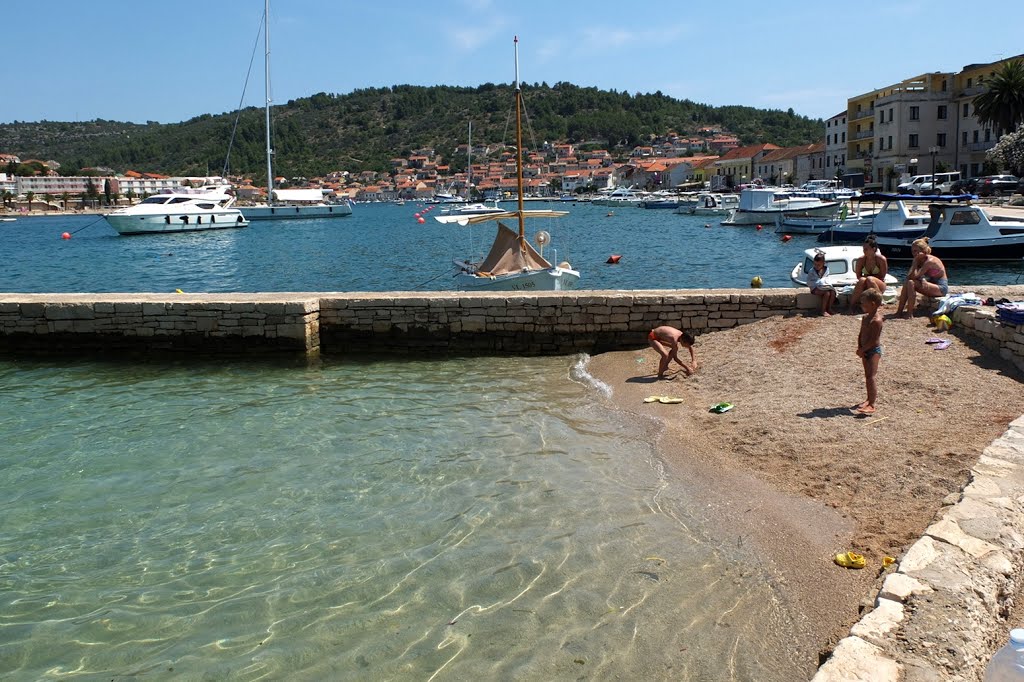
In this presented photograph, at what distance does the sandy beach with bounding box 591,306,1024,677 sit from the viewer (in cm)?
586

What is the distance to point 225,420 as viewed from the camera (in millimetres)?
9953

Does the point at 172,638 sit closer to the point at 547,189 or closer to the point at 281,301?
the point at 281,301

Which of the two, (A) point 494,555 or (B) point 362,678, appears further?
(A) point 494,555

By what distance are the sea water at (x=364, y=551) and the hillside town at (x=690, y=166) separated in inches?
2318

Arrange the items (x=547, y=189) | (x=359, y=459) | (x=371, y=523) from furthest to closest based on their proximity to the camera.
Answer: (x=547, y=189)
(x=359, y=459)
(x=371, y=523)

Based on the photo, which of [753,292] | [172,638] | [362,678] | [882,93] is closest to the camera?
[362,678]

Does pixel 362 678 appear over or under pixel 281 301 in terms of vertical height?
under

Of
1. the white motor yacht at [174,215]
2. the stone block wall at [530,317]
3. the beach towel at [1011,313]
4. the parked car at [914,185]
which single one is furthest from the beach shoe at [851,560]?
the white motor yacht at [174,215]

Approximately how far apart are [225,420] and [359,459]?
2493 millimetres

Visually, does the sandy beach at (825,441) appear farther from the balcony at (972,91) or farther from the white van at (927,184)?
the balcony at (972,91)

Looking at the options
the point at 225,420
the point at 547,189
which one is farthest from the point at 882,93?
the point at 547,189

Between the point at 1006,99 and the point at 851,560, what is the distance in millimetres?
65461

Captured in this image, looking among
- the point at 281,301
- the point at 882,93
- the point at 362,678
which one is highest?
the point at 882,93

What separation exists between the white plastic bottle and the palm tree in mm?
67655
